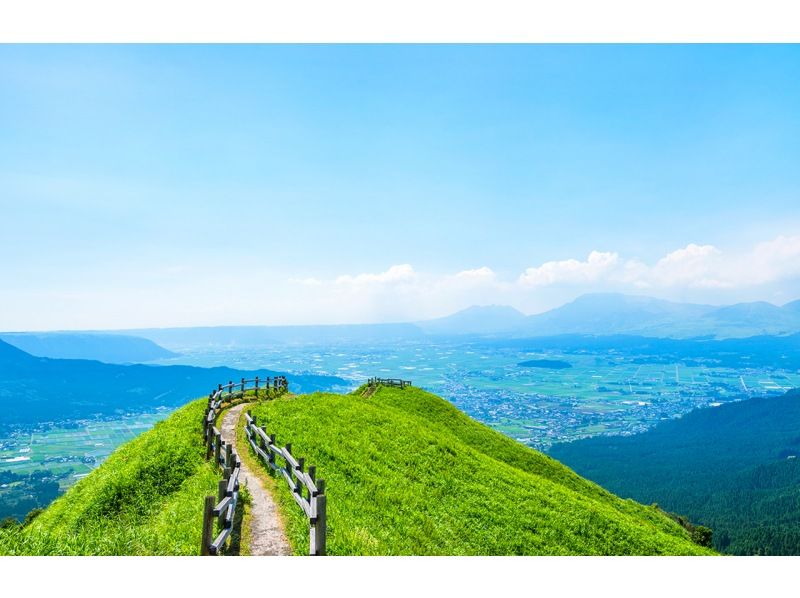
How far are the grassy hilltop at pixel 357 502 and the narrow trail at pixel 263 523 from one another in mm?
383

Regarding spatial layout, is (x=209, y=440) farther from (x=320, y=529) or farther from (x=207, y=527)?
(x=320, y=529)

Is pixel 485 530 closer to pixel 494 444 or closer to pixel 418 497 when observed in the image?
pixel 418 497

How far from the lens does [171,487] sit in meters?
19.2

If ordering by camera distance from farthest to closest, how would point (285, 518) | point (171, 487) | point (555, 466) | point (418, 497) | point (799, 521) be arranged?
point (799, 521), point (555, 466), point (418, 497), point (171, 487), point (285, 518)

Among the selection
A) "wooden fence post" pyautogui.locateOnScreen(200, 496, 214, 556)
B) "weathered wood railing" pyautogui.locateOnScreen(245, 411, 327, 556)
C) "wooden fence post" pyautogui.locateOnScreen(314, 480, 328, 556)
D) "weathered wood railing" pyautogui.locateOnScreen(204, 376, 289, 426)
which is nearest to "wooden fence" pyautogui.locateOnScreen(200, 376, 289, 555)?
"wooden fence post" pyautogui.locateOnScreen(200, 496, 214, 556)

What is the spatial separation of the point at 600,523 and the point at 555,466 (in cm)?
1894

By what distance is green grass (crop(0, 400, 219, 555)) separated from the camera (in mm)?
12203

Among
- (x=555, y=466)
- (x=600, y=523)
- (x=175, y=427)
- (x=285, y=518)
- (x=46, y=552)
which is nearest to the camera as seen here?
(x=46, y=552)

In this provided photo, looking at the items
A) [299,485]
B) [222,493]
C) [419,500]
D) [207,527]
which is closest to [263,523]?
[299,485]

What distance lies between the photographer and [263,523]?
1427 cm

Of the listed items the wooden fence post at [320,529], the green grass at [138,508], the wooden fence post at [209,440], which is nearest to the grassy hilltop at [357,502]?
the green grass at [138,508]

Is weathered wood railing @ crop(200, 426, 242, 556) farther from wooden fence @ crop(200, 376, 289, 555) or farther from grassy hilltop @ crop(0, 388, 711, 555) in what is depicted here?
grassy hilltop @ crop(0, 388, 711, 555)

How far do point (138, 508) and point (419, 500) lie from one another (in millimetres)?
11394

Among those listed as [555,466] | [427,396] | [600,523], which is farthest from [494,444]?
[600,523]
